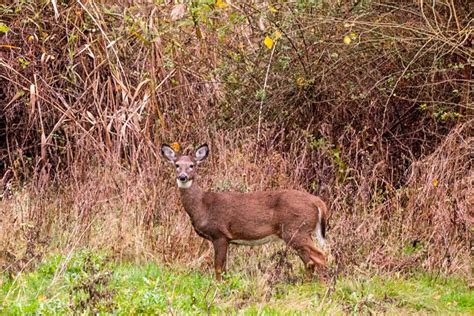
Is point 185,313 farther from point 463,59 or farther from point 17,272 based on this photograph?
point 463,59

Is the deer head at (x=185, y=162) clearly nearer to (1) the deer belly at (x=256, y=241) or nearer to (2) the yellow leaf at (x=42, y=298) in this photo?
(1) the deer belly at (x=256, y=241)

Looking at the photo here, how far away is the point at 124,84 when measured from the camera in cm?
1196

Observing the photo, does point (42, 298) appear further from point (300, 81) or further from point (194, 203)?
point (300, 81)

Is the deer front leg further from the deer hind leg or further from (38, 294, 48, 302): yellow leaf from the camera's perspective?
(38, 294, 48, 302): yellow leaf

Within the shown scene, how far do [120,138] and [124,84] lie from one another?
127 cm

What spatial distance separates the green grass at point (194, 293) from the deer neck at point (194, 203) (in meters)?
0.56

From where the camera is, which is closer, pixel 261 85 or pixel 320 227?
pixel 320 227

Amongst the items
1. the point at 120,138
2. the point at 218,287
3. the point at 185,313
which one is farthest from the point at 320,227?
the point at 120,138

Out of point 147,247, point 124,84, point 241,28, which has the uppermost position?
point 241,28

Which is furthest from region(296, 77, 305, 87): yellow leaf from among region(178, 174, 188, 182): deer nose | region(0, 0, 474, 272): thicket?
region(178, 174, 188, 182): deer nose

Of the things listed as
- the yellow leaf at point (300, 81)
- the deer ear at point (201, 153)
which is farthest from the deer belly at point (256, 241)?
the yellow leaf at point (300, 81)

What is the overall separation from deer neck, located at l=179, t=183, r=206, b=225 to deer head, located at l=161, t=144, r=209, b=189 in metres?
0.06

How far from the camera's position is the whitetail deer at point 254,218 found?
27.8 ft

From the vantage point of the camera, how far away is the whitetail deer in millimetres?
8484
